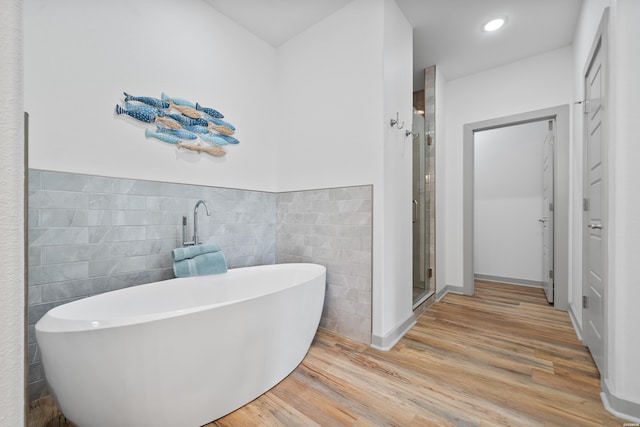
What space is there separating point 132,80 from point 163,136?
38cm

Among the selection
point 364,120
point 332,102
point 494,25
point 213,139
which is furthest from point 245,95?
point 494,25

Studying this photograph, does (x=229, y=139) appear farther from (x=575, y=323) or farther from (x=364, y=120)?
(x=575, y=323)

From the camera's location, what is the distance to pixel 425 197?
3086 millimetres

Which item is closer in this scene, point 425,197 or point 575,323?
point 575,323

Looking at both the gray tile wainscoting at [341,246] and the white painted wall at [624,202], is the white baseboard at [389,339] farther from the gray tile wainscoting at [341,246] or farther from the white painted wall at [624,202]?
the white painted wall at [624,202]

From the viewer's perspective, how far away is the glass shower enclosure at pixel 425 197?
2.96 metres

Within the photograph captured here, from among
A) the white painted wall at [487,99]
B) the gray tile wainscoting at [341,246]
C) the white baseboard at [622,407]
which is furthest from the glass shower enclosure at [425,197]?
the white baseboard at [622,407]

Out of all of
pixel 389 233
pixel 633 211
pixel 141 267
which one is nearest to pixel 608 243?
pixel 633 211

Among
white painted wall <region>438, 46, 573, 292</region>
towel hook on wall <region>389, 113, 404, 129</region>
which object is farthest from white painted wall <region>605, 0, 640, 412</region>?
white painted wall <region>438, 46, 573, 292</region>

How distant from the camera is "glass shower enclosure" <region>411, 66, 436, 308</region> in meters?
2.96

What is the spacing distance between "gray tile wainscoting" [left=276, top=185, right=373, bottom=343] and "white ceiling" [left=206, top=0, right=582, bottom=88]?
1.51m

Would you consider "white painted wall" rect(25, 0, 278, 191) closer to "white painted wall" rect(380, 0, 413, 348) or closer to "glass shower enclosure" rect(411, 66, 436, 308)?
"white painted wall" rect(380, 0, 413, 348)

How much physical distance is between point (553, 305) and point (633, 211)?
2155mm
